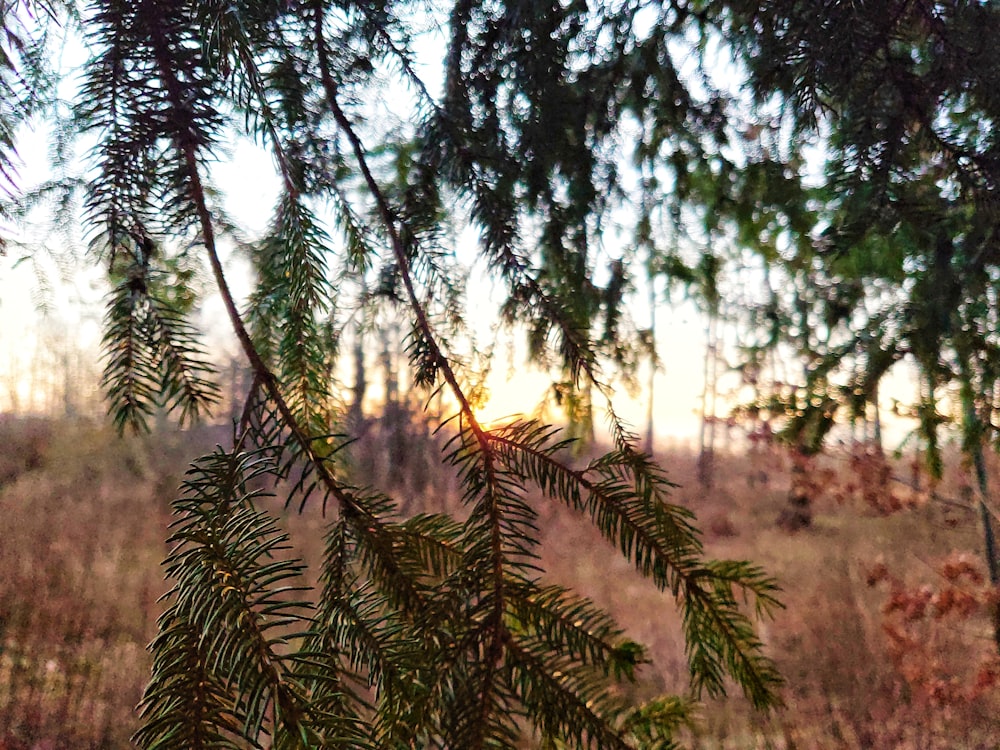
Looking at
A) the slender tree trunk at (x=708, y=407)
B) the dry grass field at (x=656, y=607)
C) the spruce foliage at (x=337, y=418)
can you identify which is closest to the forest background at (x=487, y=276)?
the spruce foliage at (x=337, y=418)

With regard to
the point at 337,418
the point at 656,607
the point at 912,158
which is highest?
the point at 912,158

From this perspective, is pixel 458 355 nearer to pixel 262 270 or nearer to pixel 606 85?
pixel 262 270

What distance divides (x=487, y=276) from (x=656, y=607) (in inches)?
100

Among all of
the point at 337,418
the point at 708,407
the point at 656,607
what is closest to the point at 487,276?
the point at 337,418

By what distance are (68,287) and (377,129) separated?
52cm

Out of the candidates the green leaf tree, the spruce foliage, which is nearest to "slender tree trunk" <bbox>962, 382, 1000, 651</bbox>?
the green leaf tree

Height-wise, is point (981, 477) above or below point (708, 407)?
below

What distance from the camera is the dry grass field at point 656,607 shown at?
1495 mm

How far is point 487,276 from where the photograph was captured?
1.94 ft

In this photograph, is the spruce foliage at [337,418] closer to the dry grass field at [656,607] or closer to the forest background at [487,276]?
the forest background at [487,276]

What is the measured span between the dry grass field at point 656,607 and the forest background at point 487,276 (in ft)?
3.53

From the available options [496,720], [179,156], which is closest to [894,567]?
[496,720]

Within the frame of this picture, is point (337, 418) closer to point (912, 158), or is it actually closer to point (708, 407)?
point (912, 158)

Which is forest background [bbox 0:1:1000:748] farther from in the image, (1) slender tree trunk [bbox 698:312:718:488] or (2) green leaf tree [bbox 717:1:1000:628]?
(1) slender tree trunk [bbox 698:312:718:488]
